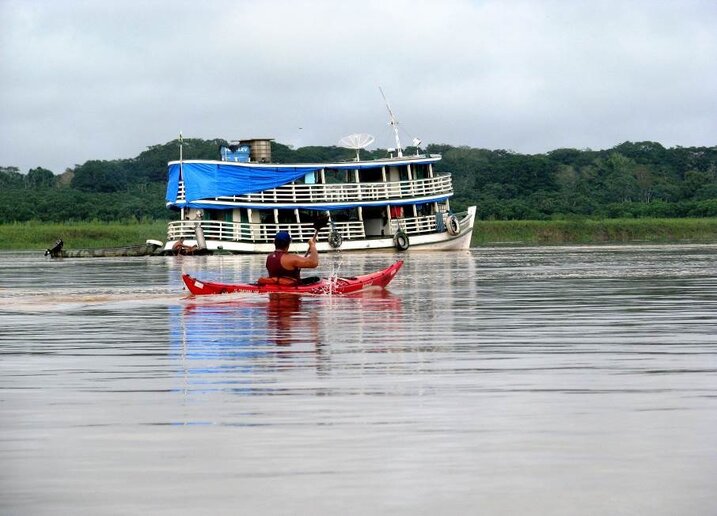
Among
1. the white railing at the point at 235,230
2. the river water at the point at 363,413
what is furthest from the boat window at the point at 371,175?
the river water at the point at 363,413

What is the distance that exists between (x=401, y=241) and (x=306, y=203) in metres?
4.58

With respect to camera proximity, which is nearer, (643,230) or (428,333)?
(428,333)

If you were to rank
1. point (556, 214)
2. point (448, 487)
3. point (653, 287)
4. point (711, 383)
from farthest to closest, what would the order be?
1. point (556, 214)
2. point (653, 287)
3. point (711, 383)
4. point (448, 487)

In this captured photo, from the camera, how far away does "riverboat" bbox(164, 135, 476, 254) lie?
54250 millimetres

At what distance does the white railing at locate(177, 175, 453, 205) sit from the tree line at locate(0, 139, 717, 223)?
21.8 m

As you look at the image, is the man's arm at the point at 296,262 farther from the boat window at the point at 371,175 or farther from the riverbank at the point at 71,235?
the riverbank at the point at 71,235

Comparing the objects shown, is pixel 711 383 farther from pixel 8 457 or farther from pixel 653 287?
pixel 653 287

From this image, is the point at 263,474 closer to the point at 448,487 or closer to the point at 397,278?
the point at 448,487

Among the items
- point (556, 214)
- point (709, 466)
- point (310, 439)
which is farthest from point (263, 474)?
point (556, 214)

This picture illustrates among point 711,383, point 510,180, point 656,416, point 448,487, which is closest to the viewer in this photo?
point 448,487

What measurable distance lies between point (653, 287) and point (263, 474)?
1821 cm

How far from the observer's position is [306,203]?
184ft

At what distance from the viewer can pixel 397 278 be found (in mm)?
29672

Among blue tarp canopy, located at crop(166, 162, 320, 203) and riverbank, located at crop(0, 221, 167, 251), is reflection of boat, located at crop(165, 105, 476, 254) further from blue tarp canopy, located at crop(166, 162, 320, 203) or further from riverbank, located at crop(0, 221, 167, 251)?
riverbank, located at crop(0, 221, 167, 251)
